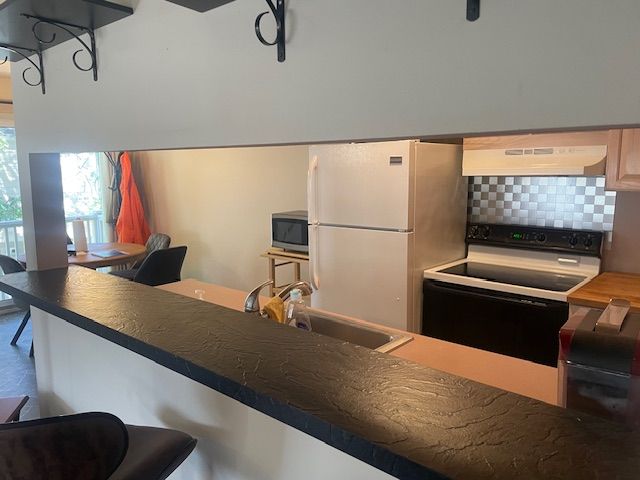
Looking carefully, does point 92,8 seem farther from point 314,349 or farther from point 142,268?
point 142,268

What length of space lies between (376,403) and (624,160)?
2.26 m

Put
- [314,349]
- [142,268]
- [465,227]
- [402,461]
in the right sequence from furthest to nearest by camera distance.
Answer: [142,268] < [465,227] < [314,349] < [402,461]

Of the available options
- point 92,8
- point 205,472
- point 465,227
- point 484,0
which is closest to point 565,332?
point 484,0

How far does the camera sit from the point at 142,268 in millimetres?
3873

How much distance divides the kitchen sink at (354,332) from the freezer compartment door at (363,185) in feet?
3.13

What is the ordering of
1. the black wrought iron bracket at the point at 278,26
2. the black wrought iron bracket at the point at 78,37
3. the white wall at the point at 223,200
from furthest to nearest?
1. the white wall at the point at 223,200
2. the black wrought iron bracket at the point at 78,37
3. the black wrought iron bracket at the point at 278,26

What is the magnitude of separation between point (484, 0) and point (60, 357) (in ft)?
5.72

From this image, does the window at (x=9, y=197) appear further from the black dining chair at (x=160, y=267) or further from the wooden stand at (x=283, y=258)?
the wooden stand at (x=283, y=258)

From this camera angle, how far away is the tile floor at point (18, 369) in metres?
3.20

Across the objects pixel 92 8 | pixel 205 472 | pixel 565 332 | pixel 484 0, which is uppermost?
pixel 92 8

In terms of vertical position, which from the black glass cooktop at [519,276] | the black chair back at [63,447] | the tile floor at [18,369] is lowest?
the tile floor at [18,369]

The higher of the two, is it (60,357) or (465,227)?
(465,227)

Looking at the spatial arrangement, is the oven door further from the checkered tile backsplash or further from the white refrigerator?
the checkered tile backsplash

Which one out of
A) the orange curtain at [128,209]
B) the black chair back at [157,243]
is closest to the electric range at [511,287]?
the black chair back at [157,243]
